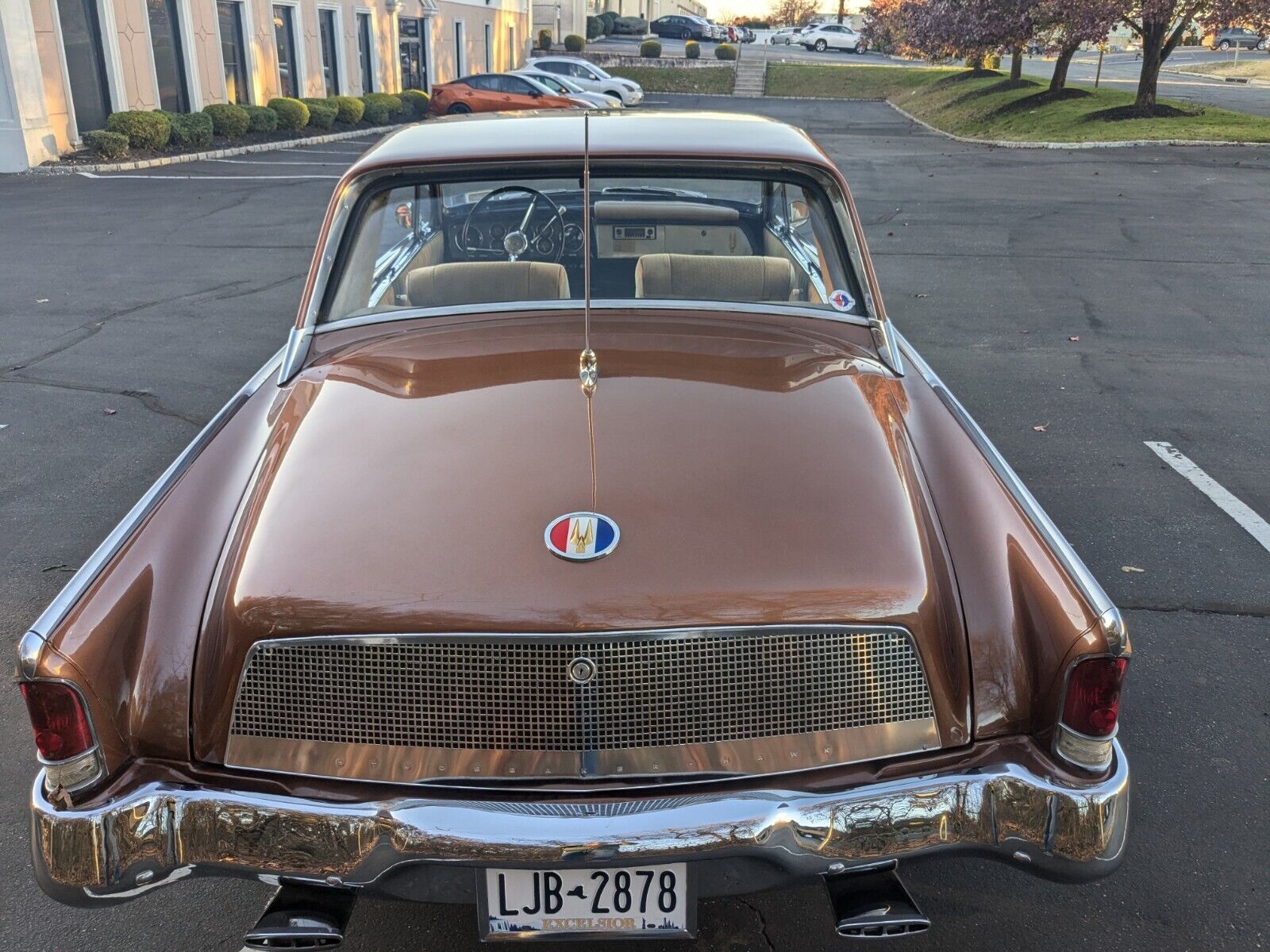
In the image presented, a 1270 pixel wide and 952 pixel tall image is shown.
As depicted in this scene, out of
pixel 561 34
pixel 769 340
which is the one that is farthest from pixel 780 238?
pixel 561 34

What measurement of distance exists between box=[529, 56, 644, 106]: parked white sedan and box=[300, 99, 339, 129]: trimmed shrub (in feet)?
31.7

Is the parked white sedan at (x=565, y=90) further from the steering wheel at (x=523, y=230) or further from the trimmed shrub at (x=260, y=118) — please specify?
the steering wheel at (x=523, y=230)

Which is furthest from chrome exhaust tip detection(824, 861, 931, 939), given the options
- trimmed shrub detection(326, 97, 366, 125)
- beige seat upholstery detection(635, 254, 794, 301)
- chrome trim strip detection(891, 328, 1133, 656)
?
trimmed shrub detection(326, 97, 366, 125)

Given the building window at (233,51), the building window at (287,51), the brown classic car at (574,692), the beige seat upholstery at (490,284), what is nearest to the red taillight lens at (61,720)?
the brown classic car at (574,692)

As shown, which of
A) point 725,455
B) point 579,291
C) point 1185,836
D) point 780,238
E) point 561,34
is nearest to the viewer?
point 725,455

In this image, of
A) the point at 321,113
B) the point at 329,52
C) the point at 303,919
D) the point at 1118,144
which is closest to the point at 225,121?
the point at 321,113

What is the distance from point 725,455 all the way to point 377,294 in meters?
1.55

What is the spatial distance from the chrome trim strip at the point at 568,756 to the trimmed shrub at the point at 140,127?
64.3ft

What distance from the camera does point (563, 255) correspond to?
139 inches

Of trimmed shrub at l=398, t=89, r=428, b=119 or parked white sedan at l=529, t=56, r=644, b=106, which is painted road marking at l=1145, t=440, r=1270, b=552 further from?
parked white sedan at l=529, t=56, r=644, b=106

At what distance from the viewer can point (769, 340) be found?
3182 mm

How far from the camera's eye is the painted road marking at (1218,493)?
480 centimetres

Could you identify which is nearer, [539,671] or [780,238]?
[539,671]

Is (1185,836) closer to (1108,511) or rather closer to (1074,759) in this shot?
(1074,759)
